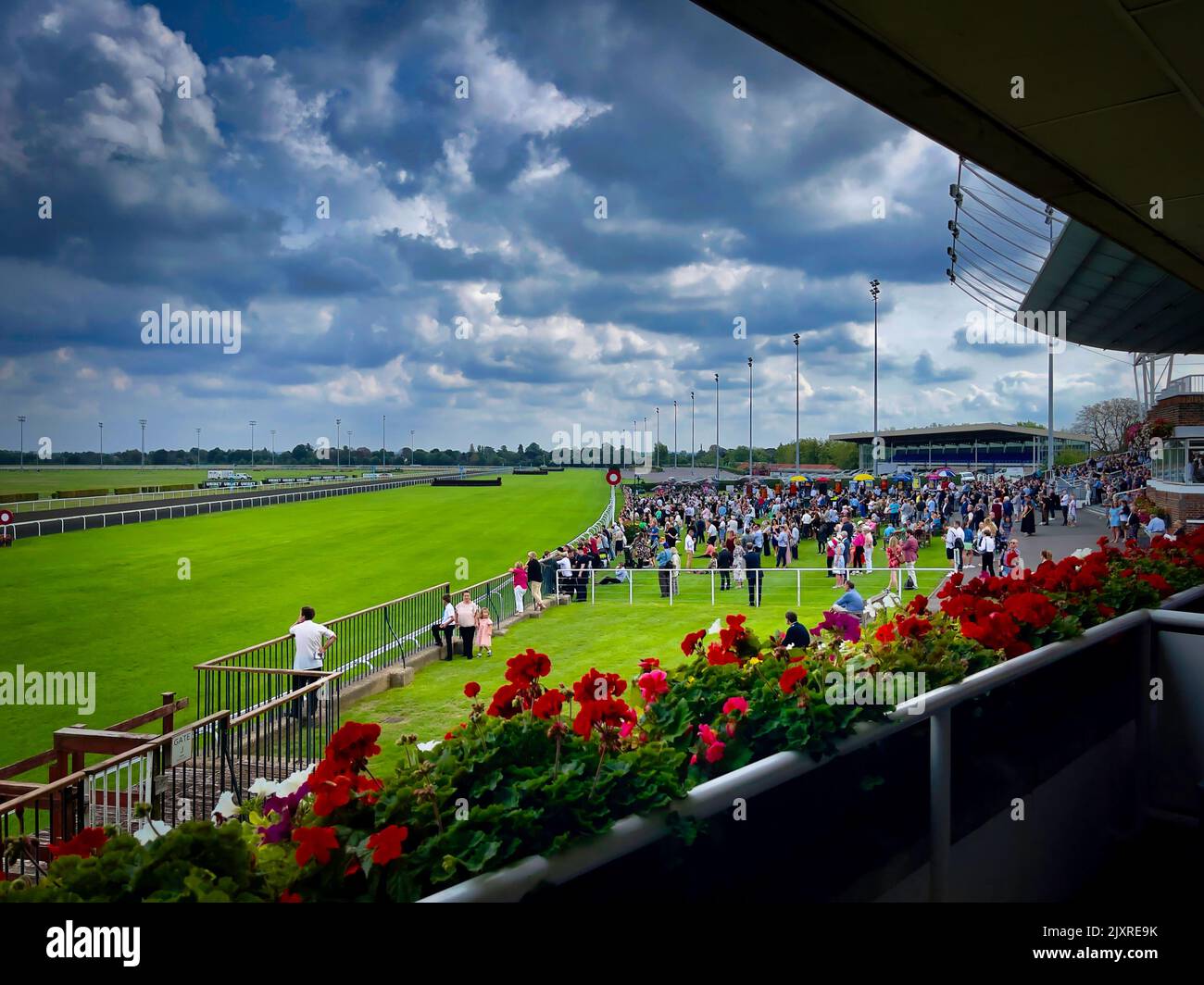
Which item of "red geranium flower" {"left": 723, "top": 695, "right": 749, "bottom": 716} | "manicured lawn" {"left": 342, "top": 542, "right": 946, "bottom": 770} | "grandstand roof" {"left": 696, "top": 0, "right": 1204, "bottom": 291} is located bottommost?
"manicured lawn" {"left": 342, "top": 542, "right": 946, "bottom": 770}

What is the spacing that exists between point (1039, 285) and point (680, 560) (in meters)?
13.6

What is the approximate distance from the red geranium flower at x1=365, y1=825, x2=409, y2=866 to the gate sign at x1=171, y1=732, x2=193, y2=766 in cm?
484

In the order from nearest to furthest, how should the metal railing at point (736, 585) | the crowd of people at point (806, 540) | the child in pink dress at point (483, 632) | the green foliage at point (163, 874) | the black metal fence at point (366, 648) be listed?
the green foliage at point (163, 874) → the black metal fence at point (366, 648) → the child in pink dress at point (483, 632) → the crowd of people at point (806, 540) → the metal railing at point (736, 585)

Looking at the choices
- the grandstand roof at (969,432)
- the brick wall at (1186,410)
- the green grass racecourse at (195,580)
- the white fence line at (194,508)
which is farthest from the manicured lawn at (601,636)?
the grandstand roof at (969,432)

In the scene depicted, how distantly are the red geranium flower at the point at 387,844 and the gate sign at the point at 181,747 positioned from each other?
484cm

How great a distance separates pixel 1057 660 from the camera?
3762 mm

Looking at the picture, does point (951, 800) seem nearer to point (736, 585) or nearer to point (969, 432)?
point (736, 585)

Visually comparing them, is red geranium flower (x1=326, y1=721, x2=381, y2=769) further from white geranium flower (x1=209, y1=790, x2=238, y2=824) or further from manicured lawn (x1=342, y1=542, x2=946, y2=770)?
manicured lawn (x1=342, y1=542, x2=946, y2=770)

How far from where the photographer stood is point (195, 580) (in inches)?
1193

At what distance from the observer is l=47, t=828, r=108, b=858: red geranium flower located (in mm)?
1774

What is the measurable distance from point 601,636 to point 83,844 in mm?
14404

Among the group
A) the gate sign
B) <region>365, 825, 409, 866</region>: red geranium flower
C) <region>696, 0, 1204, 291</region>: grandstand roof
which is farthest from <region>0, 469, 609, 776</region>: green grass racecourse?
<region>696, 0, 1204, 291</region>: grandstand roof

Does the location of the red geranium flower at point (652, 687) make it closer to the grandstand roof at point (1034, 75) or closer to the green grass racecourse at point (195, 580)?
the grandstand roof at point (1034, 75)

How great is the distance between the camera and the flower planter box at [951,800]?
196 cm
